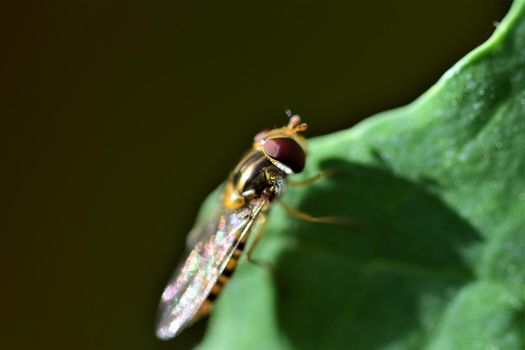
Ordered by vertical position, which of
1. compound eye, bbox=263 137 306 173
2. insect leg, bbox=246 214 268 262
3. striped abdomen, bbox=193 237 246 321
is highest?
compound eye, bbox=263 137 306 173

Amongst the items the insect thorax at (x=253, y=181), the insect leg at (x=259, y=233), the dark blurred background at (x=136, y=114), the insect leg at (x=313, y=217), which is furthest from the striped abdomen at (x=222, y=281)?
the dark blurred background at (x=136, y=114)

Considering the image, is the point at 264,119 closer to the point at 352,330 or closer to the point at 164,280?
the point at 164,280

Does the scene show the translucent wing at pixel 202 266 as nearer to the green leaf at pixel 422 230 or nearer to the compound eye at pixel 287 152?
the compound eye at pixel 287 152

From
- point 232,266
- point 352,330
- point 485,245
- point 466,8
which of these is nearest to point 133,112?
point 232,266

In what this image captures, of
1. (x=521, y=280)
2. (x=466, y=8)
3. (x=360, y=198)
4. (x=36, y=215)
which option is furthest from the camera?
(x=36, y=215)

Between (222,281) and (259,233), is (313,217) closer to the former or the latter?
(259,233)

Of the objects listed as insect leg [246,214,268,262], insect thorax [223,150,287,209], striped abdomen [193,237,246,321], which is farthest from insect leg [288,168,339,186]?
striped abdomen [193,237,246,321]

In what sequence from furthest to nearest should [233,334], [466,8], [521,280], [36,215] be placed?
1. [36,215]
2. [466,8]
3. [233,334]
4. [521,280]

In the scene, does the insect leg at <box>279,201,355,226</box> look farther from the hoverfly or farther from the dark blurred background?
the dark blurred background
